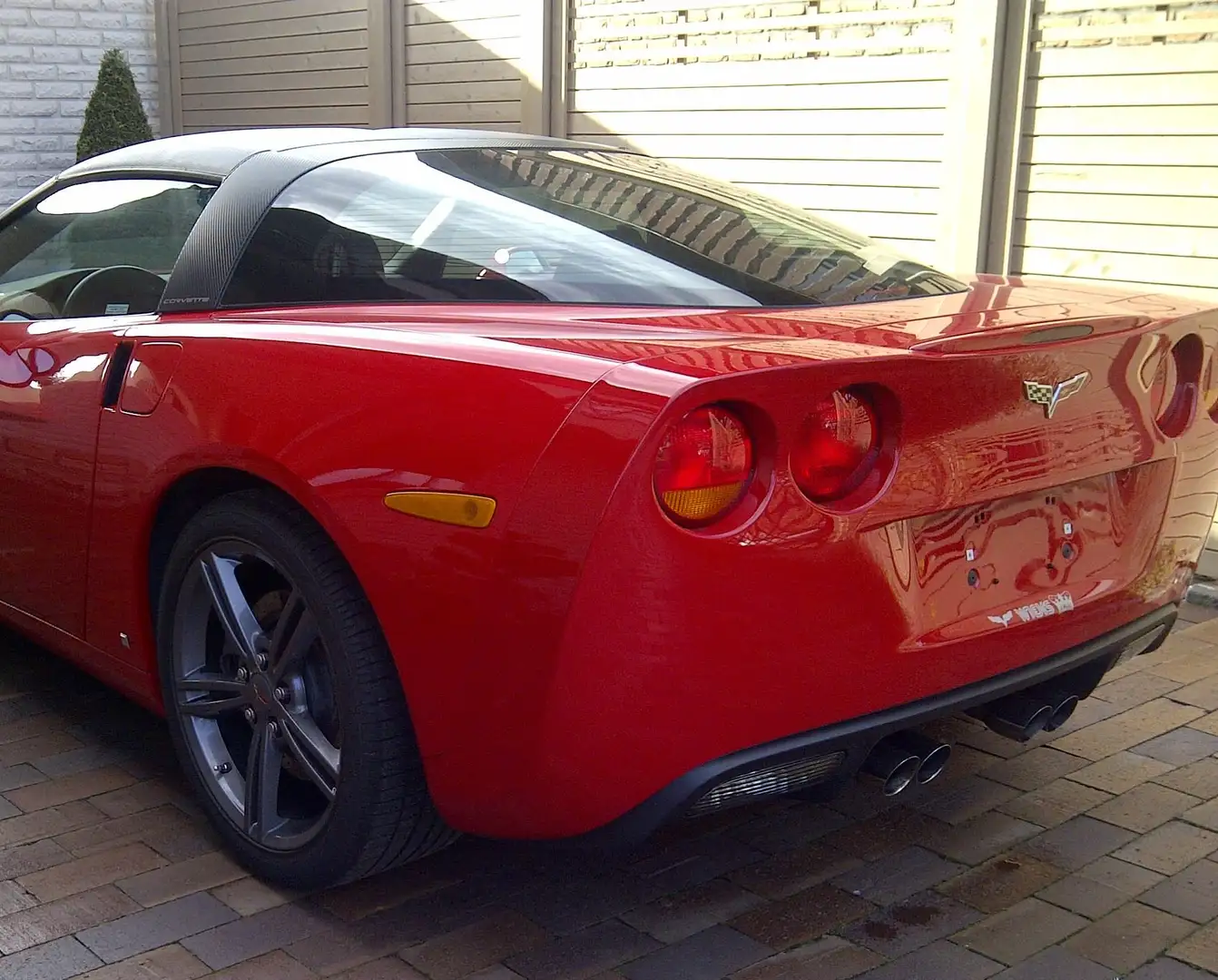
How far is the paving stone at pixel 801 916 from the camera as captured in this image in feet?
8.21

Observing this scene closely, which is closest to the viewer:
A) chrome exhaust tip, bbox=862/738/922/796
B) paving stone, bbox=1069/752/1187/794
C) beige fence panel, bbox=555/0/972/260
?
chrome exhaust tip, bbox=862/738/922/796

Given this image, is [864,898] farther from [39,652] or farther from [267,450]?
[39,652]

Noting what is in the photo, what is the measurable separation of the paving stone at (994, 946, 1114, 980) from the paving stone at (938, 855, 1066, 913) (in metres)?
0.18

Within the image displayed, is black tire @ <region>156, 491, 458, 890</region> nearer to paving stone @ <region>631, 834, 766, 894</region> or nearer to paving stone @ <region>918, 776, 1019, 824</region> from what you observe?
paving stone @ <region>631, 834, 766, 894</region>

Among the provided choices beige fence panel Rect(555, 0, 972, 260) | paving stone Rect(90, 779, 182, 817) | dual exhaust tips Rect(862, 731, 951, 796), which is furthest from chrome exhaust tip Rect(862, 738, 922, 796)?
beige fence panel Rect(555, 0, 972, 260)

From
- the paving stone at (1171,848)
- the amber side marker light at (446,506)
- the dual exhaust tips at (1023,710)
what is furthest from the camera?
the paving stone at (1171,848)

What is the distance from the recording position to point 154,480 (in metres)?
2.71

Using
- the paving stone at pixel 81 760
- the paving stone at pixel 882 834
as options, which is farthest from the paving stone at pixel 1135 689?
the paving stone at pixel 81 760

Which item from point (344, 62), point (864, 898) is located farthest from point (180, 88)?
point (864, 898)

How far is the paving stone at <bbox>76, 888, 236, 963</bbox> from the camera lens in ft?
8.05

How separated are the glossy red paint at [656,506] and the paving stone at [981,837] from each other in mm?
564

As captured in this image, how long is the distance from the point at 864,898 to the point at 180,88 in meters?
10.2

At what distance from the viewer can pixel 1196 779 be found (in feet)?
10.9

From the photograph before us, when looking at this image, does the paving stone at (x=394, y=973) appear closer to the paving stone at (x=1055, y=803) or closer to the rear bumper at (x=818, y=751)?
the rear bumper at (x=818, y=751)
